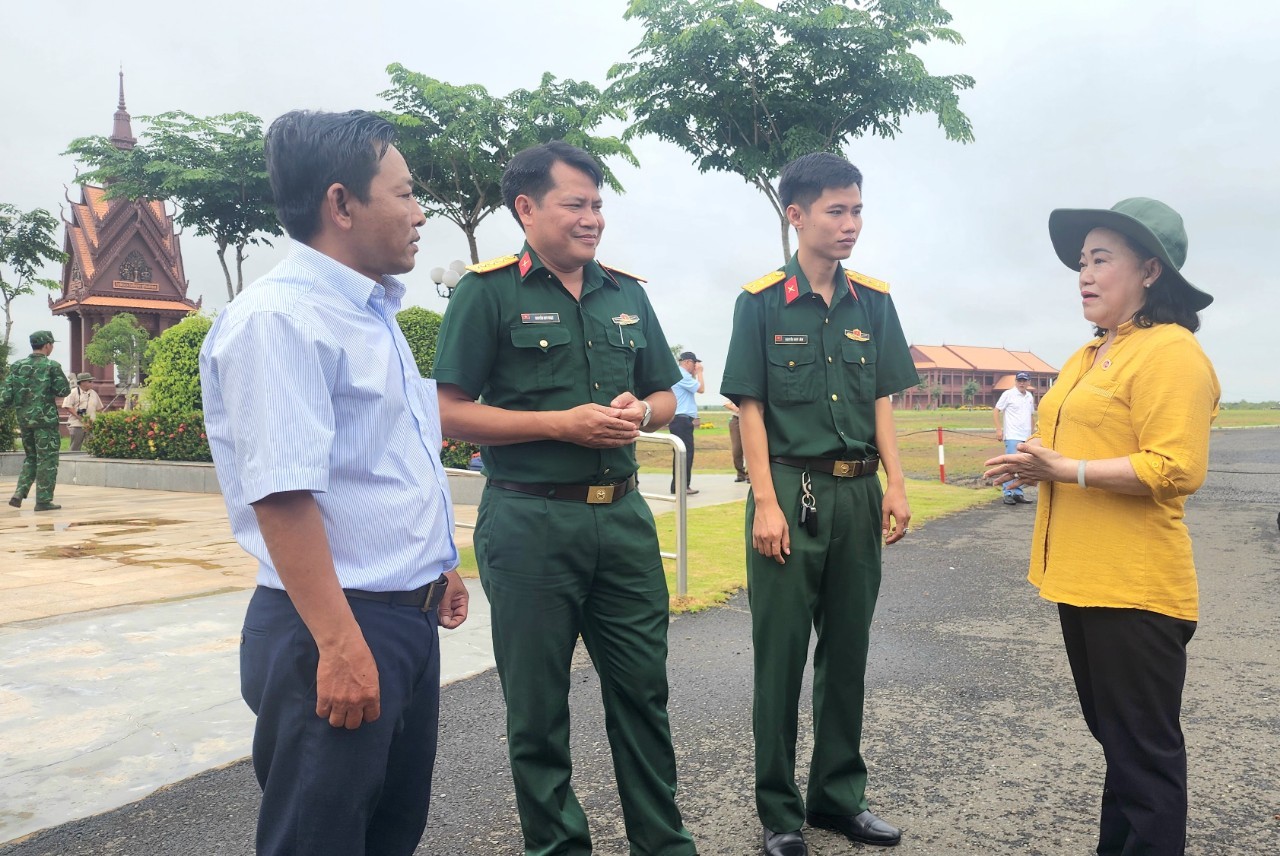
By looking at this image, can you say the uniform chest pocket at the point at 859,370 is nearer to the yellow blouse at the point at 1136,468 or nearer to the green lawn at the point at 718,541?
the yellow blouse at the point at 1136,468

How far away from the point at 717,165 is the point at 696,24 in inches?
123

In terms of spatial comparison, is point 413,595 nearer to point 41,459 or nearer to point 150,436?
point 41,459

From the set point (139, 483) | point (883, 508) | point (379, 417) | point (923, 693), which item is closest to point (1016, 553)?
point (923, 693)

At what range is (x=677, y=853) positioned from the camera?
2652 mm

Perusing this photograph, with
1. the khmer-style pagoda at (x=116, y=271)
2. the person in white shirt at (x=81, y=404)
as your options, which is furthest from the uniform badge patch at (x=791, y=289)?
the khmer-style pagoda at (x=116, y=271)

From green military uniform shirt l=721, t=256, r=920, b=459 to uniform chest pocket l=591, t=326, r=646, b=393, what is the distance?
327 millimetres

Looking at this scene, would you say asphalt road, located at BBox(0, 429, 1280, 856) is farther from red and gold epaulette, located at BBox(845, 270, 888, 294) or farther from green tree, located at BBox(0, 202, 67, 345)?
green tree, located at BBox(0, 202, 67, 345)

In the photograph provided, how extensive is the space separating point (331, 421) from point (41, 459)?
13.1 metres

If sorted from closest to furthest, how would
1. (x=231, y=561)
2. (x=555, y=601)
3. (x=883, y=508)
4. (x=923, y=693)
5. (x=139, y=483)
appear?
1. (x=555, y=601)
2. (x=883, y=508)
3. (x=923, y=693)
4. (x=231, y=561)
5. (x=139, y=483)

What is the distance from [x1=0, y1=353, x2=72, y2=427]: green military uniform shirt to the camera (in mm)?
12125

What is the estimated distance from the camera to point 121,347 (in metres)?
44.9

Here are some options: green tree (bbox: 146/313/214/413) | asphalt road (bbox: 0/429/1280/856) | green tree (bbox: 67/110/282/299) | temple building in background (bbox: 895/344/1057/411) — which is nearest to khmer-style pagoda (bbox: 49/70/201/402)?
green tree (bbox: 67/110/282/299)

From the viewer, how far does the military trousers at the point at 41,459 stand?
12.3 m

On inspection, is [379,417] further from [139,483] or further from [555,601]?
[139,483]
